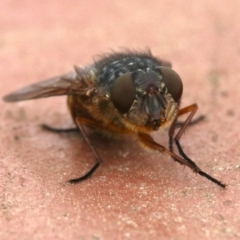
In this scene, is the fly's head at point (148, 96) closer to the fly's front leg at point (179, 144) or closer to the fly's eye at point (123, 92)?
the fly's eye at point (123, 92)

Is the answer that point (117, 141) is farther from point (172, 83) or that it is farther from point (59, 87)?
point (172, 83)

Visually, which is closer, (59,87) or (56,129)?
(59,87)

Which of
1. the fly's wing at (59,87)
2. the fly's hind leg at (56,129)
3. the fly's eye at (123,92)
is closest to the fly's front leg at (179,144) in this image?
the fly's eye at (123,92)

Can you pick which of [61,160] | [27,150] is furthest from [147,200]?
[27,150]

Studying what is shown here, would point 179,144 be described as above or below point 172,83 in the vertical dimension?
below

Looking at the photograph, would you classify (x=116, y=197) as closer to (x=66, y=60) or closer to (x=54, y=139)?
(x=54, y=139)

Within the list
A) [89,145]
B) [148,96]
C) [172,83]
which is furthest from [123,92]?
[89,145]
